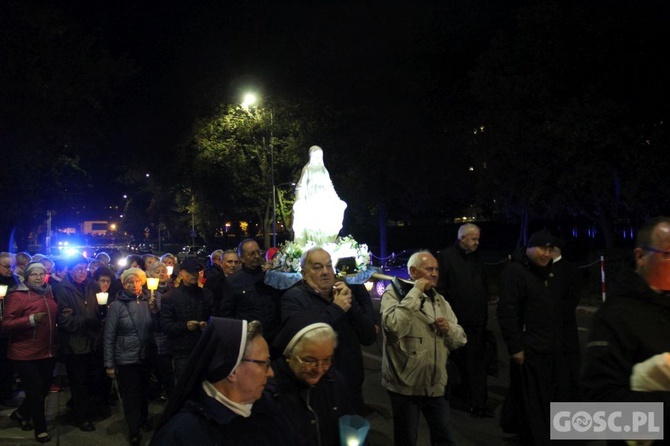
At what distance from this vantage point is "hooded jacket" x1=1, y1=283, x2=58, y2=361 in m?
6.77

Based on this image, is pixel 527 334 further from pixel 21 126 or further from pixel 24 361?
pixel 21 126

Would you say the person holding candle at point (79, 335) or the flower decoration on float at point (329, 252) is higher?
the flower decoration on float at point (329, 252)

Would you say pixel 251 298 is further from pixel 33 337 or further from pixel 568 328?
pixel 568 328

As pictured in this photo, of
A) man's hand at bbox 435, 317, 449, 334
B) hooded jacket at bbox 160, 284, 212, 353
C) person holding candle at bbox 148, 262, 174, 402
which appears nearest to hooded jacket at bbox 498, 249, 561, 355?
man's hand at bbox 435, 317, 449, 334

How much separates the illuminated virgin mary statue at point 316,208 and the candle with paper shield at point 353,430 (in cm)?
683

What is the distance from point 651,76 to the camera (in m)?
21.0

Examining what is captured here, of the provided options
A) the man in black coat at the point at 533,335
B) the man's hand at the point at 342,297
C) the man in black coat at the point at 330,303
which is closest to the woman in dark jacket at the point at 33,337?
the man in black coat at the point at 330,303

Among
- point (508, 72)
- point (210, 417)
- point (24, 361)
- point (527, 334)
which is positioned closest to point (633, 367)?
point (210, 417)

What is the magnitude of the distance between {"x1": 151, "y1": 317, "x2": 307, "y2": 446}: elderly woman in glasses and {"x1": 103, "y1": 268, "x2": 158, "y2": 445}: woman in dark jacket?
4510 mm

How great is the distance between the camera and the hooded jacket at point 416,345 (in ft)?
15.8

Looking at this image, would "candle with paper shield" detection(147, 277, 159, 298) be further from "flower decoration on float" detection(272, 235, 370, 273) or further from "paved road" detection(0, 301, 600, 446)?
"flower decoration on float" detection(272, 235, 370, 273)

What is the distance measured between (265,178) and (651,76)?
17385mm

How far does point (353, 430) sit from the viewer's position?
2.85 m

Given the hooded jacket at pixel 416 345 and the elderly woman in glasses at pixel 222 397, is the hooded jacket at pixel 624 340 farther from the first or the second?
the hooded jacket at pixel 416 345
